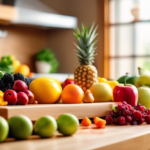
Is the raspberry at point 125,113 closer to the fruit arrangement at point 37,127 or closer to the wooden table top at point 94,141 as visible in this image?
the wooden table top at point 94,141

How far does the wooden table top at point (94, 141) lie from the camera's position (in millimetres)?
689

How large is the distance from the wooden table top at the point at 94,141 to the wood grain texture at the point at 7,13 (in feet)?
10.7

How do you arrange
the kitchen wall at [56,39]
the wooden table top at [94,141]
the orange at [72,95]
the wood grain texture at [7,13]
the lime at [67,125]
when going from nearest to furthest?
the wooden table top at [94,141] < the lime at [67,125] < the orange at [72,95] < the wood grain texture at [7,13] < the kitchen wall at [56,39]

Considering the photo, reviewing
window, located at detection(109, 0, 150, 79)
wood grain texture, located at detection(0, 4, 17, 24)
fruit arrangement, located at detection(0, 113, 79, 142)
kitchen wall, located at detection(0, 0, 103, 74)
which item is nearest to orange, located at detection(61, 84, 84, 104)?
fruit arrangement, located at detection(0, 113, 79, 142)

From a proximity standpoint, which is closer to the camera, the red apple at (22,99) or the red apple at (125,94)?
the red apple at (22,99)

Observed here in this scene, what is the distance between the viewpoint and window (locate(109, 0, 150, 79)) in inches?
178

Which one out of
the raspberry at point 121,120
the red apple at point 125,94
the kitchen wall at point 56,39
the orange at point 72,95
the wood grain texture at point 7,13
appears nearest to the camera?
the raspberry at point 121,120

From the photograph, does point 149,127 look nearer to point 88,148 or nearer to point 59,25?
point 88,148

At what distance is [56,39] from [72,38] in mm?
362

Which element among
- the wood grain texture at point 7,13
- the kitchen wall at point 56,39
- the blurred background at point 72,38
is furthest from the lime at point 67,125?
the kitchen wall at point 56,39

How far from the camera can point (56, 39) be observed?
531 cm

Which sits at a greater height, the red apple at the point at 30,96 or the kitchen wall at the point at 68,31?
the kitchen wall at the point at 68,31

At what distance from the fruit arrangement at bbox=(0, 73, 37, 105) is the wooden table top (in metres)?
0.22

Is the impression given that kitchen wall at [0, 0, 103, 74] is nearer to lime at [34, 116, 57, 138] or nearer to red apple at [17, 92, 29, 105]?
red apple at [17, 92, 29, 105]
